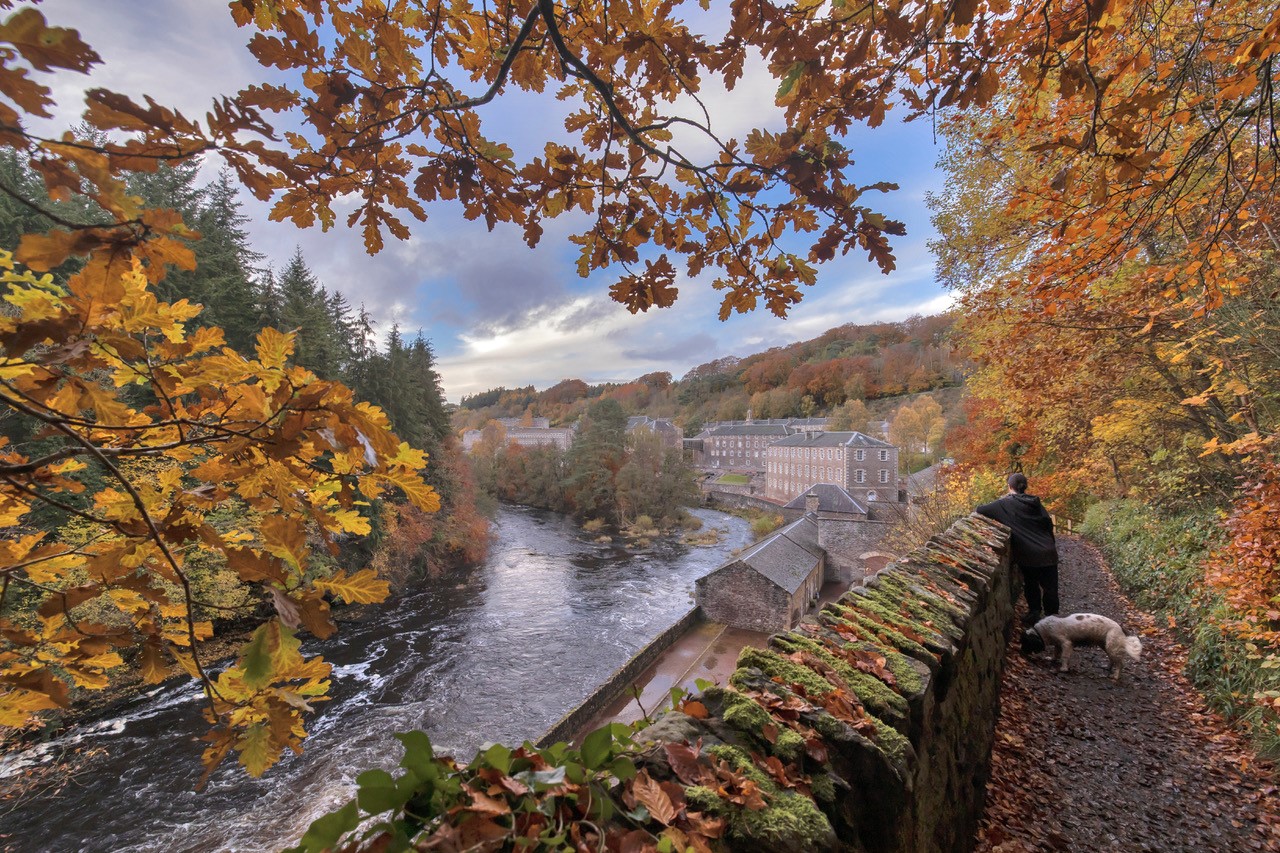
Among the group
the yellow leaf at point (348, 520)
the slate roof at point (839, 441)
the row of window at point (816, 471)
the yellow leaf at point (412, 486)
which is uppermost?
the yellow leaf at point (412, 486)

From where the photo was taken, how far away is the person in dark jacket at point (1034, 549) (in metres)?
5.70

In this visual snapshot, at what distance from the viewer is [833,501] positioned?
103 ft

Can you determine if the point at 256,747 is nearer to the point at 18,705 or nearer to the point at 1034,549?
the point at 18,705

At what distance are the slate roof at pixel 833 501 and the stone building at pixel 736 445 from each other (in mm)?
23093

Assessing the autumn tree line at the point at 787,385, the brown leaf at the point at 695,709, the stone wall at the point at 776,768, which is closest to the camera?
the stone wall at the point at 776,768

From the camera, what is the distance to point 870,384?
7431 cm

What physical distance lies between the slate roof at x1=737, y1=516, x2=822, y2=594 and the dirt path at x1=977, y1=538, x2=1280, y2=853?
46.0 ft

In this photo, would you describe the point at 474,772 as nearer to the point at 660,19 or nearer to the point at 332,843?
the point at 332,843

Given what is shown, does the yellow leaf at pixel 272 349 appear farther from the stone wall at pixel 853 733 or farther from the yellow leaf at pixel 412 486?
the stone wall at pixel 853 733

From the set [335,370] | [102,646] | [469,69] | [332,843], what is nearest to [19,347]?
[102,646]

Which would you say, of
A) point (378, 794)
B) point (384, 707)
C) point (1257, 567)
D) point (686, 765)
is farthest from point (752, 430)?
point (378, 794)

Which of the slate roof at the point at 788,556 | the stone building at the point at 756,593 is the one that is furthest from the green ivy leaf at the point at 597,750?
the slate roof at the point at 788,556

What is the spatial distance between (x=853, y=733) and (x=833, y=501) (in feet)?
103

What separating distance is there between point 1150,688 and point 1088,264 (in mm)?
4211
